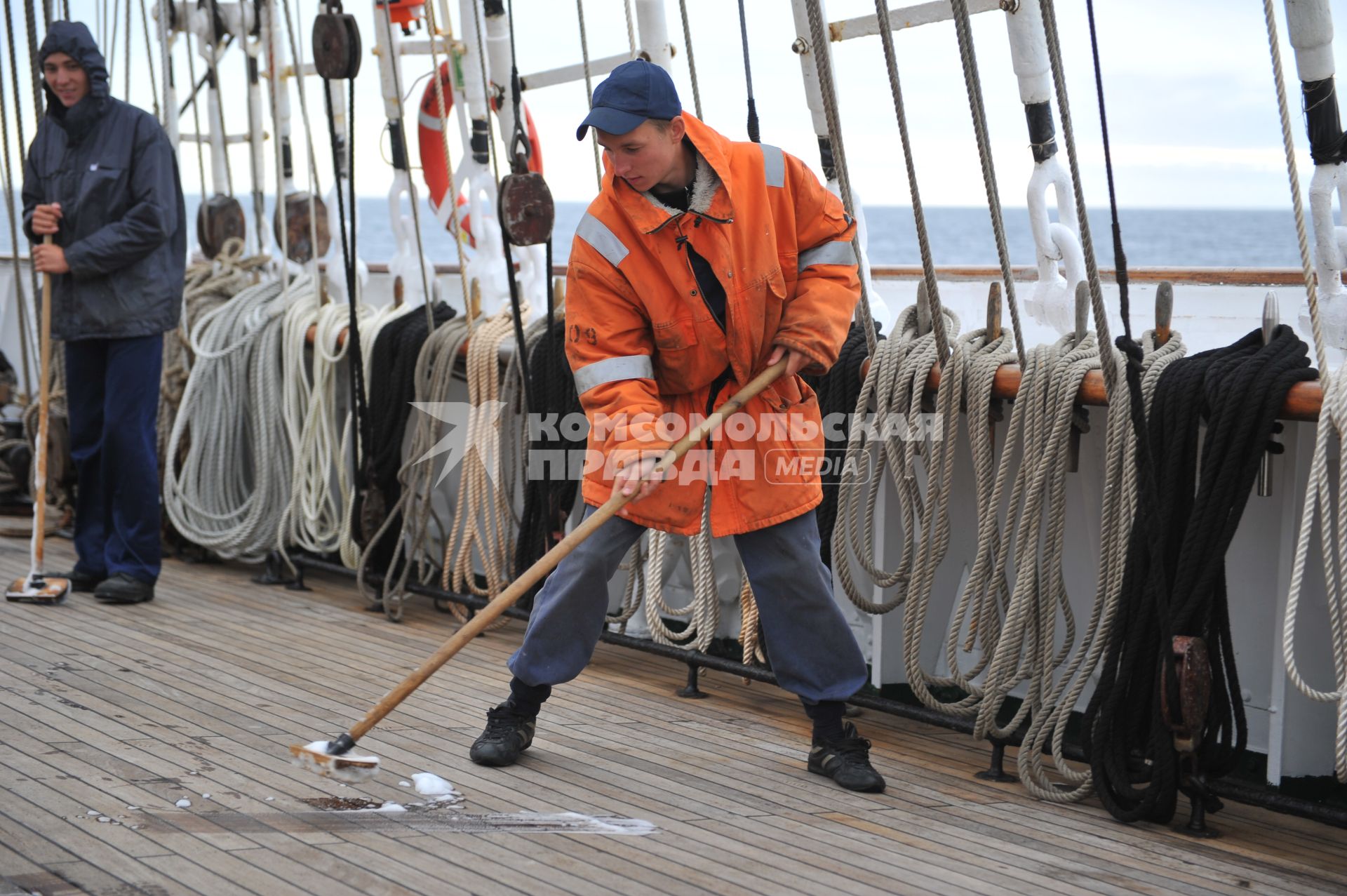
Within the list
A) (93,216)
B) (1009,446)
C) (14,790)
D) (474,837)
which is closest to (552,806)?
(474,837)

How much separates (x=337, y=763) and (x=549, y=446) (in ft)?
5.00

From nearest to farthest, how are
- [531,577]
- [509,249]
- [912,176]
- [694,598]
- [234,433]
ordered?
[531,577] < [912,176] < [694,598] < [509,249] < [234,433]

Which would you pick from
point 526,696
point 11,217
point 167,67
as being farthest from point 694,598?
point 11,217

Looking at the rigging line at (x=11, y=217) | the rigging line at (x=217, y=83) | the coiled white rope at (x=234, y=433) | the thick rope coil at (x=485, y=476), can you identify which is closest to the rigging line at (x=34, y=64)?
the rigging line at (x=11, y=217)

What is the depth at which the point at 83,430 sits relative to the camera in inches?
170

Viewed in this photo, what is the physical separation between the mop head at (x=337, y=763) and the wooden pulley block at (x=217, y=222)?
3247 millimetres

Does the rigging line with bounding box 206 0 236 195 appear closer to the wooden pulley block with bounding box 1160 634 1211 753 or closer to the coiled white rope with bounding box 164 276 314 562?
the coiled white rope with bounding box 164 276 314 562

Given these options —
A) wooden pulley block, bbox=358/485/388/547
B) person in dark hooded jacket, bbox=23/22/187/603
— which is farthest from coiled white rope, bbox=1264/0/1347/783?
person in dark hooded jacket, bbox=23/22/187/603

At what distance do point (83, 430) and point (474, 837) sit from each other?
252 centimetres

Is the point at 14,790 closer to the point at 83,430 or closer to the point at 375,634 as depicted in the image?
the point at 375,634

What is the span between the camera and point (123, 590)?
4.13m

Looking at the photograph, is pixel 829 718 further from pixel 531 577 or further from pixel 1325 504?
pixel 1325 504

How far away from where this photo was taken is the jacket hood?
405cm

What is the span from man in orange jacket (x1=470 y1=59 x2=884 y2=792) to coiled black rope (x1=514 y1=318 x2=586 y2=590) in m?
1.00
